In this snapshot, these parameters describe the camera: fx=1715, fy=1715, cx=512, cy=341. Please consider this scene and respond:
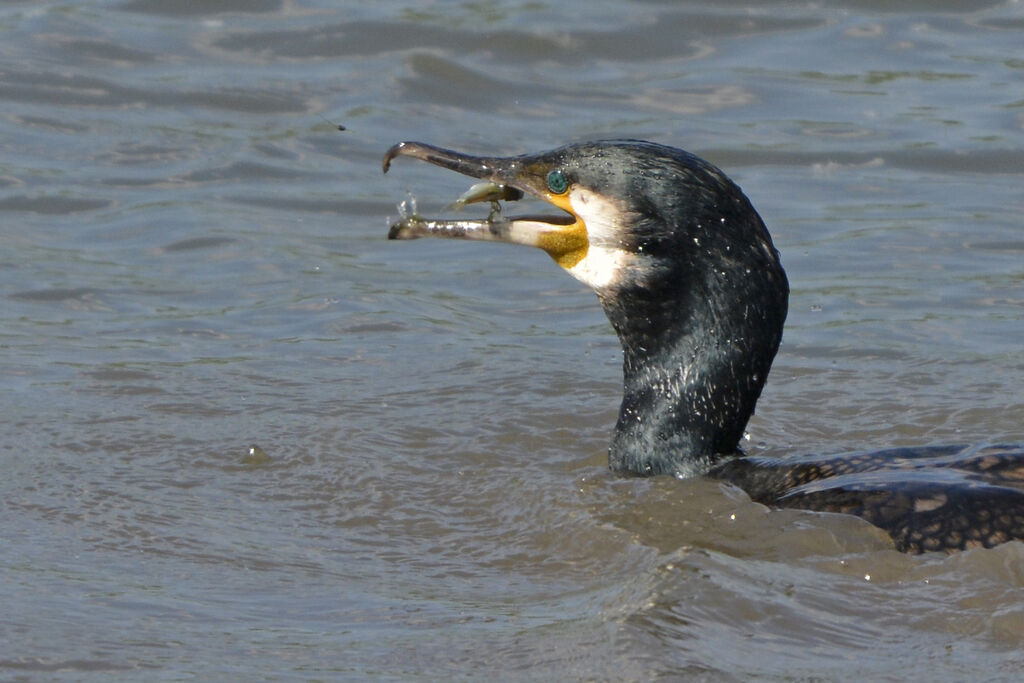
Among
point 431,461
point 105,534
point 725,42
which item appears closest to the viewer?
point 105,534

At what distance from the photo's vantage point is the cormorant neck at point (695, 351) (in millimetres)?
5406

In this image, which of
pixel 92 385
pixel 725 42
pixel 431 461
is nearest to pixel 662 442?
pixel 431 461

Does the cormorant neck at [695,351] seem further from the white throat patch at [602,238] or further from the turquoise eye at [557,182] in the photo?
the turquoise eye at [557,182]

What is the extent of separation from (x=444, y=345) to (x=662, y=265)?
232 centimetres

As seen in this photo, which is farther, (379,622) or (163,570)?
(163,570)

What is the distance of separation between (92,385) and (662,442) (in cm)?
249

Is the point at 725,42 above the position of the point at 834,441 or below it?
above

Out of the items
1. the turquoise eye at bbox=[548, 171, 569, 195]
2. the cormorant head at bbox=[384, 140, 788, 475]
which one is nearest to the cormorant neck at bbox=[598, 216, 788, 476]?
the cormorant head at bbox=[384, 140, 788, 475]

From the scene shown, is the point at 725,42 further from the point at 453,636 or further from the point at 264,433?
the point at 453,636

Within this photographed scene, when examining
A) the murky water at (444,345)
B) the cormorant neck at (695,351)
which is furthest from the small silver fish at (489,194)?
the murky water at (444,345)

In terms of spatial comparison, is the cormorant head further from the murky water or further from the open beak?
the murky water

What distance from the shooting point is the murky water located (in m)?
4.34

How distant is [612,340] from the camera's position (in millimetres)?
7754

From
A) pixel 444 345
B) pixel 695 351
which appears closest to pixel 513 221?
pixel 695 351
